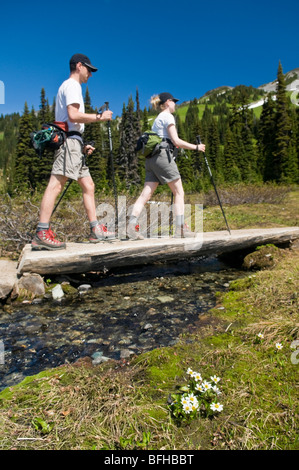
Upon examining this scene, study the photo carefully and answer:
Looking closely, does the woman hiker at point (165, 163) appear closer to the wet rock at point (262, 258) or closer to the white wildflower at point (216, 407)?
the wet rock at point (262, 258)

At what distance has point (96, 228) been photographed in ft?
18.3

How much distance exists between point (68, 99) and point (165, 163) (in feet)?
6.77

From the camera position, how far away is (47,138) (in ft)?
14.8

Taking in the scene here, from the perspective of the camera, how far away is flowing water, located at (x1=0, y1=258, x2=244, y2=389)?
9.32ft

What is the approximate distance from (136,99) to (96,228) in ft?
212

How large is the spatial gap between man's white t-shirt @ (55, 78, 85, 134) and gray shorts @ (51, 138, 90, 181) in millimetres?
276

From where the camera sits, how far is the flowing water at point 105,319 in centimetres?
284

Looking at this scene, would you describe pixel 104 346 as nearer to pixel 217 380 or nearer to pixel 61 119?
pixel 217 380

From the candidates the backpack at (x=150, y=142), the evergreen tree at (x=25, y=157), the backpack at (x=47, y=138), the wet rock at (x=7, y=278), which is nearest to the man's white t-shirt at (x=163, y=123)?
the backpack at (x=150, y=142)

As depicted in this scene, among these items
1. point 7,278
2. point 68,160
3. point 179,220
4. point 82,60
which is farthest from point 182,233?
point 82,60

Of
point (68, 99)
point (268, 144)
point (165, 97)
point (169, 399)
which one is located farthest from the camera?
point (268, 144)

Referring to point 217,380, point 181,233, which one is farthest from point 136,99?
point 217,380

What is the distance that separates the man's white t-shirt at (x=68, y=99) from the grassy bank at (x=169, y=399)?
3.77 m

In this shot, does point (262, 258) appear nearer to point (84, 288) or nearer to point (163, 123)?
point (163, 123)
